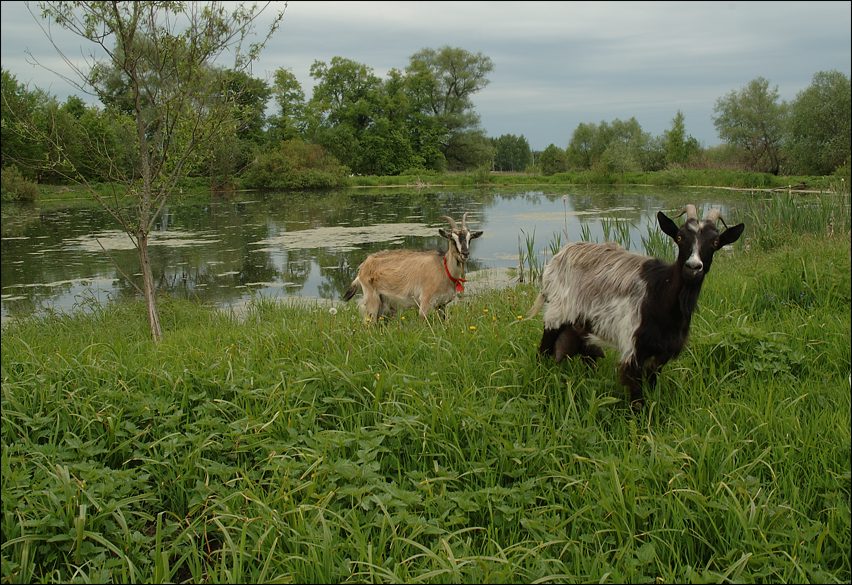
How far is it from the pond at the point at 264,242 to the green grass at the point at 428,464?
379 cm

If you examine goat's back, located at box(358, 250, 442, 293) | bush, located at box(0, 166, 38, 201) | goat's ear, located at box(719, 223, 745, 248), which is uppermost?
bush, located at box(0, 166, 38, 201)

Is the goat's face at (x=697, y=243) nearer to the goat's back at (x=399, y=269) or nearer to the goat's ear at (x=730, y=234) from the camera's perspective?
the goat's ear at (x=730, y=234)

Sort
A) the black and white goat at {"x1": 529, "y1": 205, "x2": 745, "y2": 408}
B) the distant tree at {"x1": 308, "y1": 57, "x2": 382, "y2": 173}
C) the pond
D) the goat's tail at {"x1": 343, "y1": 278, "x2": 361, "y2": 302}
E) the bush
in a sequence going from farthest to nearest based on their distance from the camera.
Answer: the distant tree at {"x1": 308, "y1": 57, "x2": 382, "y2": 173}, the pond, the goat's tail at {"x1": 343, "y1": 278, "x2": 361, "y2": 302}, the bush, the black and white goat at {"x1": 529, "y1": 205, "x2": 745, "y2": 408}

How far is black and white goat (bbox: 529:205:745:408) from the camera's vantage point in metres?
3.27

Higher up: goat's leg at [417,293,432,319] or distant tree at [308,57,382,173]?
distant tree at [308,57,382,173]

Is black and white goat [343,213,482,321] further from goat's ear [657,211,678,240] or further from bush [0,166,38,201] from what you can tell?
bush [0,166,38,201]

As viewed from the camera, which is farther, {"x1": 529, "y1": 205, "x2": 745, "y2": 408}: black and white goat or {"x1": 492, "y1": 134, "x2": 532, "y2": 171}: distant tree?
{"x1": 492, "y1": 134, "x2": 532, "y2": 171}: distant tree

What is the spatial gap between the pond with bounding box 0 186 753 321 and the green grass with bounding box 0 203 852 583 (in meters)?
3.79

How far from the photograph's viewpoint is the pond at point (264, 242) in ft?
36.7

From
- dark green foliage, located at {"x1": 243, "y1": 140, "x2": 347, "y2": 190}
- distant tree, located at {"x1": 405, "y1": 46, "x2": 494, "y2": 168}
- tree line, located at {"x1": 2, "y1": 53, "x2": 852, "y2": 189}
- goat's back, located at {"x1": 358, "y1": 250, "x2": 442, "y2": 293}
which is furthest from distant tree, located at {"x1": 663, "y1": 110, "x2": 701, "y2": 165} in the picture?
goat's back, located at {"x1": 358, "y1": 250, "x2": 442, "y2": 293}

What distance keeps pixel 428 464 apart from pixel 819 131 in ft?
55.8

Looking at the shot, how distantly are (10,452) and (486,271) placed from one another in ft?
31.1

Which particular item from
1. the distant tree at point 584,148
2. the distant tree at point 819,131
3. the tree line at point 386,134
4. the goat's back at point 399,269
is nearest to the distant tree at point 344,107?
the tree line at point 386,134

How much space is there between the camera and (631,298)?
3.57 metres
